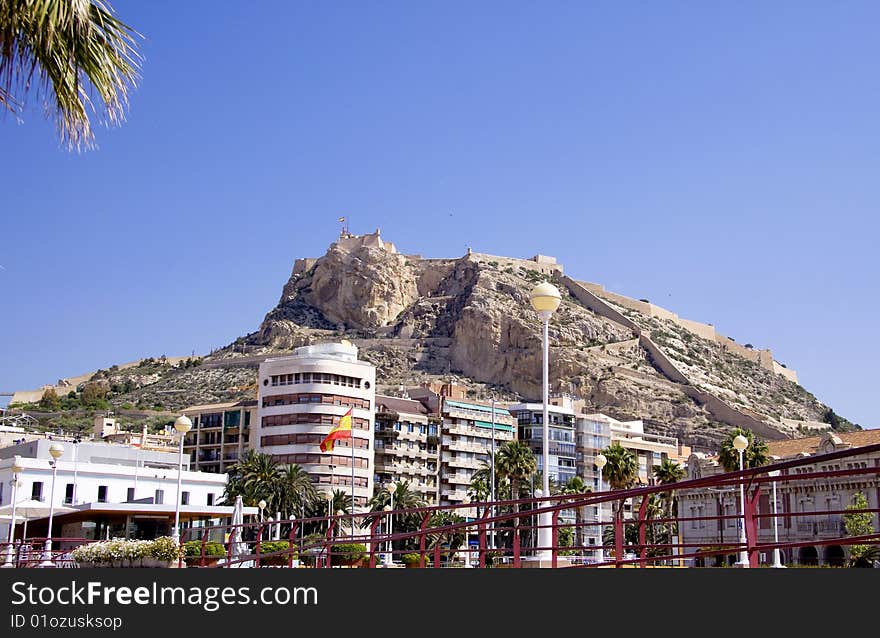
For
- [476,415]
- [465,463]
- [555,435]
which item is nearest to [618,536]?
[465,463]

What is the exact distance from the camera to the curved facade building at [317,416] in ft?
289

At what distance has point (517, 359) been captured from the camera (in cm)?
17388

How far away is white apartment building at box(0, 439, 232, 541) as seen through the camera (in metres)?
59.2

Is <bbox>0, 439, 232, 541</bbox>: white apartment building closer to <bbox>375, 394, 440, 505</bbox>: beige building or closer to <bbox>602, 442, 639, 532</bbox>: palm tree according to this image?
<bbox>375, 394, 440, 505</bbox>: beige building

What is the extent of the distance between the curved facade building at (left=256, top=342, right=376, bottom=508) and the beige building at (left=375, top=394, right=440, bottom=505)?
514 cm

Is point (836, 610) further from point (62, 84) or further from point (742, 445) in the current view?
point (742, 445)

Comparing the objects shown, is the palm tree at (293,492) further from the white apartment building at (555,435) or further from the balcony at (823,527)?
the white apartment building at (555,435)

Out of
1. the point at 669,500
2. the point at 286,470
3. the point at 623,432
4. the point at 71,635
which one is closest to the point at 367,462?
the point at 286,470

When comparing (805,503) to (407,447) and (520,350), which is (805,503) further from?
(520,350)

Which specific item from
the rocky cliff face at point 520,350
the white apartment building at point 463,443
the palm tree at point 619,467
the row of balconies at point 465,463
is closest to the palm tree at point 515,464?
the palm tree at point 619,467

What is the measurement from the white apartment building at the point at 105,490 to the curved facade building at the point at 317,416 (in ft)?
41.5

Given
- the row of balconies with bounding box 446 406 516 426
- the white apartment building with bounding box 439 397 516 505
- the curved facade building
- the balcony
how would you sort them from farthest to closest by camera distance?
the row of balconies with bounding box 446 406 516 426, the white apartment building with bounding box 439 397 516 505, the curved facade building, the balcony

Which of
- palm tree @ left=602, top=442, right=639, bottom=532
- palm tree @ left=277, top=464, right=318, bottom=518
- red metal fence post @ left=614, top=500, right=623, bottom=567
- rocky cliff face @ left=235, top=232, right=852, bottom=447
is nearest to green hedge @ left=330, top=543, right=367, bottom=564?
red metal fence post @ left=614, top=500, right=623, bottom=567

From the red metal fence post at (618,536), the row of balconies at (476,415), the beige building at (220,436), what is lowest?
the red metal fence post at (618,536)
